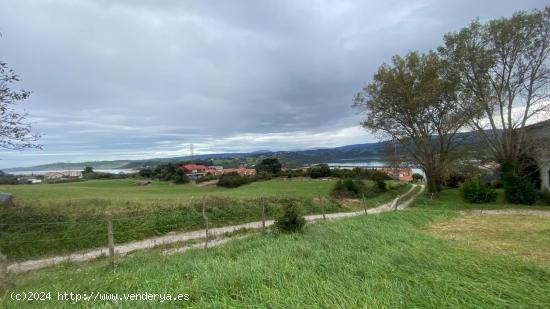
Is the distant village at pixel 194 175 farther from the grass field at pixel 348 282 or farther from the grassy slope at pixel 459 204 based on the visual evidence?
the grass field at pixel 348 282

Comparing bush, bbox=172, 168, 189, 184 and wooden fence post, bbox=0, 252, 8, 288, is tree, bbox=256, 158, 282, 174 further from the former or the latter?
wooden fence post, bbox=0, 252, 8, 288

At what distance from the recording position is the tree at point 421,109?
98.3 ft

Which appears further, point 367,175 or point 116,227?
point 367,175

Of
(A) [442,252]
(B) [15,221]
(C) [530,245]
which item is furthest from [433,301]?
(B) [15,221]

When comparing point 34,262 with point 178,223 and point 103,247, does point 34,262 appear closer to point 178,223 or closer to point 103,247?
point 103,247

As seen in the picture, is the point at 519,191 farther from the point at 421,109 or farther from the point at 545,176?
the point at 421,109

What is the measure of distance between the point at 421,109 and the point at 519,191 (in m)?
10.7

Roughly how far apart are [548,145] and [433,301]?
2980cm

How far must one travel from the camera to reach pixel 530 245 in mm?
8695

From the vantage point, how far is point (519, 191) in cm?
2467

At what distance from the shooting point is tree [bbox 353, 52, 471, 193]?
2995cm

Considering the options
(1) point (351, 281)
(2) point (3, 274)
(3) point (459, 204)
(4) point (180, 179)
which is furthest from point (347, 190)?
(4) point (180, 179)

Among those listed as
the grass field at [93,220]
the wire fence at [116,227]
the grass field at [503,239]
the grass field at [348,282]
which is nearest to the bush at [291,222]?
the wire fence at [116,227]

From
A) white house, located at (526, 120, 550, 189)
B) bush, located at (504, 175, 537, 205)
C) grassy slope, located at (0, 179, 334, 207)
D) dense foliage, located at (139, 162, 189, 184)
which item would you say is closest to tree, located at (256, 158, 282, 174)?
dense foliage, located at (139, 162, 189, 184)
